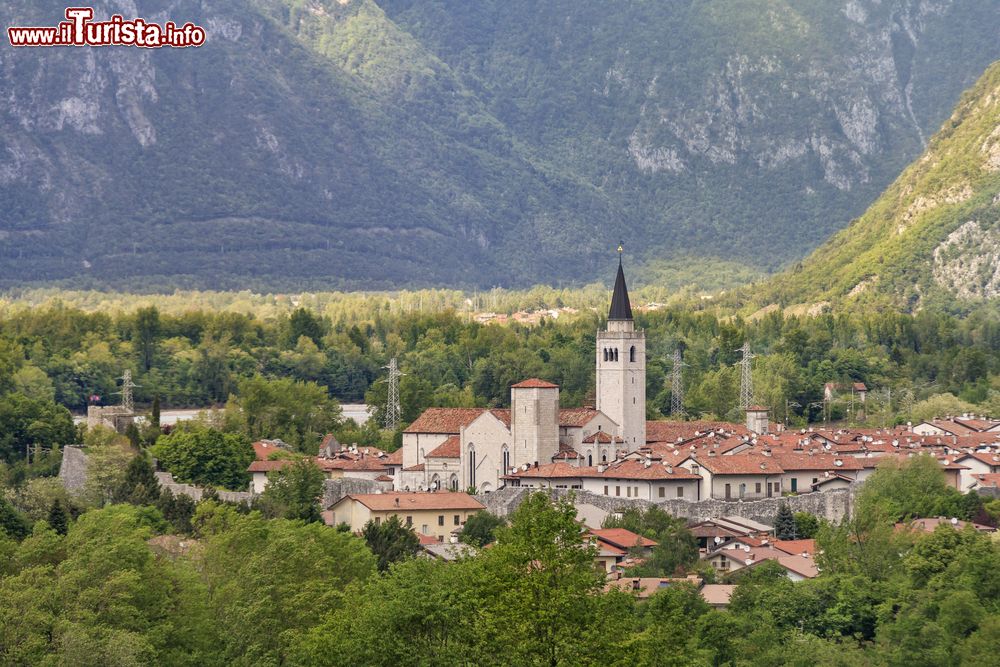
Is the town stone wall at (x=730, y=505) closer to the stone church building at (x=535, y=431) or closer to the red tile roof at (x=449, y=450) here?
the stone church building at (x=535, y=431)

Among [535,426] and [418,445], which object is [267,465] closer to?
[418,445]

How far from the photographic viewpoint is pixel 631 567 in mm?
80250

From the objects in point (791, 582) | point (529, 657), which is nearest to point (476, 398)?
point (791, 582)

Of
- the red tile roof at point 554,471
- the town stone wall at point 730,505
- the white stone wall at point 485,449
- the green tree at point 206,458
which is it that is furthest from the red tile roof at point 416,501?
the green tree at point 206,458

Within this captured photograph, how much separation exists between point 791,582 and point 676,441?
28002mm

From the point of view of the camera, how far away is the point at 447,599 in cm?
5156

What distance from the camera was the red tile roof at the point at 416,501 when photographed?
306ft

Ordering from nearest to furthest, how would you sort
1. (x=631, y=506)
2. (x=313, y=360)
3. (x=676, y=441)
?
(x=631, y=506) → (x=676, y=441) → (x=313, y=360)

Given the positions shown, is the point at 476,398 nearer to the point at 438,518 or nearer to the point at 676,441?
the point at 676,441

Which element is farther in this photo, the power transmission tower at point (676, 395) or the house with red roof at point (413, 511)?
the power transmission tower at point (676, 395)

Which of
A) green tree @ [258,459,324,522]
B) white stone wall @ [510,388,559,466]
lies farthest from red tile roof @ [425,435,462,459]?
green tree @ [258,459,324,522]

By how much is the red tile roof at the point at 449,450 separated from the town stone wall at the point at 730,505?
954 centimetres

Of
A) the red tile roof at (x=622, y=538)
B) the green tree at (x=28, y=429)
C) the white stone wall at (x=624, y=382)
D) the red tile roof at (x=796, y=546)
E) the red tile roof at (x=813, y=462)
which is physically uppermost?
the white stone wall at (x=624, y=382)

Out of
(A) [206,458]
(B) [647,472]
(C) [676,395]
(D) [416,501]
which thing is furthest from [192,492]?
(C) [676,395]
